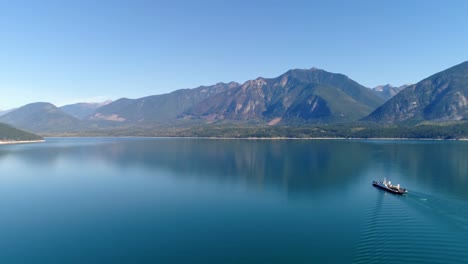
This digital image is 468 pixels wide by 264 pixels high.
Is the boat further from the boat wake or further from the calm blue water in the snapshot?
the boat wake

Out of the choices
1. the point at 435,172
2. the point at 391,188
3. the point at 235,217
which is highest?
the point at 435,172

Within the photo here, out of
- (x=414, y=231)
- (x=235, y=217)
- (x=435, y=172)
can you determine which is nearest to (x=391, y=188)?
(x=414, y=231)

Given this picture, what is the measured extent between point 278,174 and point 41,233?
61.7m

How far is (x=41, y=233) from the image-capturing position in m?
44.5

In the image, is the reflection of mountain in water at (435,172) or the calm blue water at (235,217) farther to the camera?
the reflection of mountain in water at (435,172)

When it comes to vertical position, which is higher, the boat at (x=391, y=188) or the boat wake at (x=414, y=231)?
the boat at (x=391, y=188)

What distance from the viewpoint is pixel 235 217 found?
50906 mm

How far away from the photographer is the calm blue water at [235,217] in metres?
37.3

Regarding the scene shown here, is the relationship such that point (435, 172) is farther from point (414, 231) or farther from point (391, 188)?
point (414, 231)

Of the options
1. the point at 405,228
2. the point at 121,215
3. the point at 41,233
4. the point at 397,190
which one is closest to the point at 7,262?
the point at 41,233

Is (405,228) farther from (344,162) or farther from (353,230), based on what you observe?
(344,162)

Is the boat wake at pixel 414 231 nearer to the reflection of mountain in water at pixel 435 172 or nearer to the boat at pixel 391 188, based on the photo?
the boat at pixel 391 188

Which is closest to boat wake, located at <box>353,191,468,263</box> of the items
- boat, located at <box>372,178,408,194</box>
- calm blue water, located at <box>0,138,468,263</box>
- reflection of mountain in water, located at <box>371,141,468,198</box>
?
calm blue water, located at <box>0,138,468,263</box>

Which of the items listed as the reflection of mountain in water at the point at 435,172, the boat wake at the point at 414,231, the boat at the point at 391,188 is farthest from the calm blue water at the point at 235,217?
the boat at the point at 391,188
